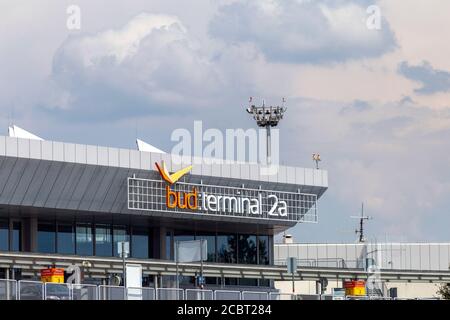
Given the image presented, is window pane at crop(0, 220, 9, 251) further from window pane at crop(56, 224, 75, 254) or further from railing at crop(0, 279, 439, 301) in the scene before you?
railing at crop(0, 279, 439, 301)

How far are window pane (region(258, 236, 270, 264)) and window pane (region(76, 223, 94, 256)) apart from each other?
16767 mm

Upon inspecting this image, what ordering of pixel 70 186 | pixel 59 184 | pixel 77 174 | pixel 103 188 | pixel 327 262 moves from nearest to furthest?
pixel 59 184 → pixel 77 174 → pixel 70 186 → pixel 103 188 → pixel 327 262

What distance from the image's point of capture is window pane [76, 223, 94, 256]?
89.6 m

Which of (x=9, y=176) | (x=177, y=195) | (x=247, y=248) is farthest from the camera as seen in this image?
(x=247, y=248)

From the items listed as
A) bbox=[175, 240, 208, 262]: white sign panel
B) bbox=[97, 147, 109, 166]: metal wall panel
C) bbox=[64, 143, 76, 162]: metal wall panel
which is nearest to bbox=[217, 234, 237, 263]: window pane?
bbox=[97, 147, 109, 166]: metal wall panel

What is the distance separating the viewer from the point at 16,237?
86000 mm

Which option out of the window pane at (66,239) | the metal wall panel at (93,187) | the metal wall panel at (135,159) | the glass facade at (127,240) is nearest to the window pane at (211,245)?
the glass facade at (127,240)

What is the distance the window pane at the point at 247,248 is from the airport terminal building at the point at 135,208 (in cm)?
7

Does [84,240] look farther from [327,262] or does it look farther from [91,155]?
[327,262]

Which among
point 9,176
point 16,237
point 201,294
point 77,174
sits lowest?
point 201,294

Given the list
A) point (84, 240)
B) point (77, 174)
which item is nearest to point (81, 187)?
point (77, 174)

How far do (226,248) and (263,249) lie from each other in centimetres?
449
